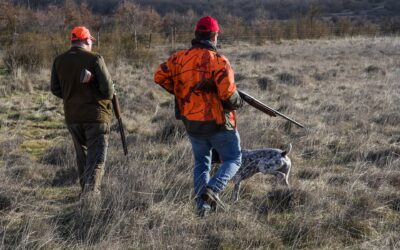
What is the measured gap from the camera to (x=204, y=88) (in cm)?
386

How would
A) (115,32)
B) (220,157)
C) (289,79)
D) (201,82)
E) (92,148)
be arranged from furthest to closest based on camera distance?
(115,32) < (289,79) < (92,148) < (220,157) < (201,82)

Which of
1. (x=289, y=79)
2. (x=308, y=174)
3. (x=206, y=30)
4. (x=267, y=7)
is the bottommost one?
(x=267, y=7)

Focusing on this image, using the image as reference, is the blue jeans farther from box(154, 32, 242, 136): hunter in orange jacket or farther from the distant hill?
the distant hill

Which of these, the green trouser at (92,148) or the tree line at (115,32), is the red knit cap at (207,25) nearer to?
the green trouser at (92,148)

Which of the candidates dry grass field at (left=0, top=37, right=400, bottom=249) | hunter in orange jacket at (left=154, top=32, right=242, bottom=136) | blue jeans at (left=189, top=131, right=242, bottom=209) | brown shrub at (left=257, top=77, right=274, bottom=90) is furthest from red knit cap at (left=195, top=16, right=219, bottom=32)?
brown shrub at (left=257, top=77, right=274, bottom=90)

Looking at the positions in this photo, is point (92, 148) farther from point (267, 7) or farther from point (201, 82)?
point (267, 7)

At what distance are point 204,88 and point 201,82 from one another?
6cm

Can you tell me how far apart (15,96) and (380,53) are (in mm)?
14182

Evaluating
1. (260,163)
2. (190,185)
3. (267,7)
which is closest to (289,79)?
(260,163)

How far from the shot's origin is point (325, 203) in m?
4.34

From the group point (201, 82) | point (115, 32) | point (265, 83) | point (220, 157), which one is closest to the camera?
point (201, 82)

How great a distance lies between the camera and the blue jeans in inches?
158

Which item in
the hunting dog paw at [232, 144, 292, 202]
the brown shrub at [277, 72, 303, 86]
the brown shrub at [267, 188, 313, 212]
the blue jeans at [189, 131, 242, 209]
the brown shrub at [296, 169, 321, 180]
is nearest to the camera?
the blue jeans at [189, 131, 242, 209]

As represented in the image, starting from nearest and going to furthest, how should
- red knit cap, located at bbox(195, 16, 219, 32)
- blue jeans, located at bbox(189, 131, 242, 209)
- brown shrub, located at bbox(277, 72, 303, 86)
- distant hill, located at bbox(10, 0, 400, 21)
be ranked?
red knit cap, located at bbox(195, 16, 219, 32)
blue jeans, located at bbox(189, 131, 242, 209)
brown shrub, located at bbox(277, 72, 303, 86)
distant hill, located at bbox(10, 0, 400, 21)
